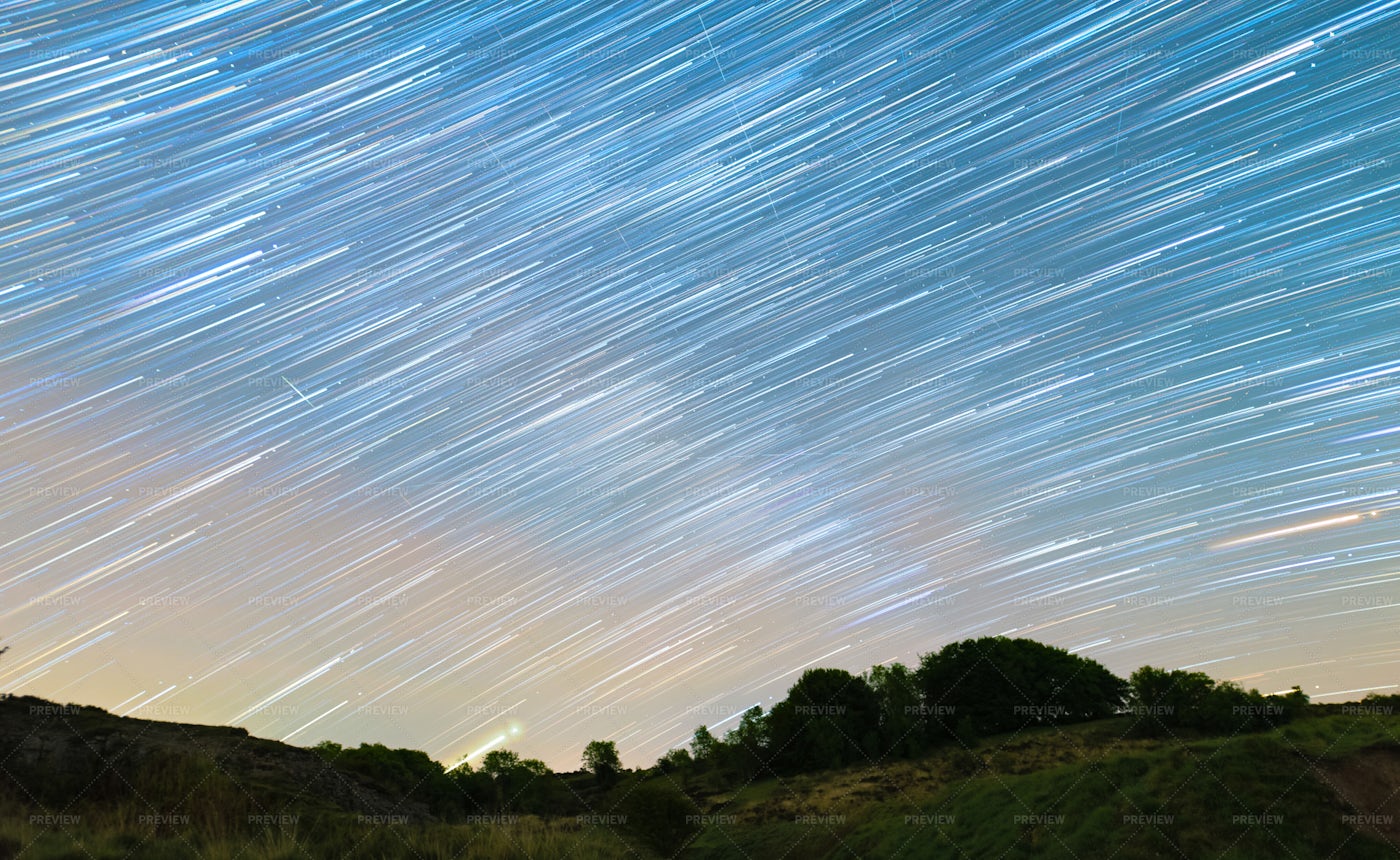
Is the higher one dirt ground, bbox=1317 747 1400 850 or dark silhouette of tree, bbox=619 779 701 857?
dark silhouette of tree, bbox=619 779 701 857

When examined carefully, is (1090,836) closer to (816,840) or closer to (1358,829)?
(1358,829)

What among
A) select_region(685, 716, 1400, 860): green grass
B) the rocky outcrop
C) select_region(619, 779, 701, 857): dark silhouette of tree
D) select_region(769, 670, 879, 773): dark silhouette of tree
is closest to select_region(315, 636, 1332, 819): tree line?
select_region(769, 670, 879, 773): dark silhouette of tree

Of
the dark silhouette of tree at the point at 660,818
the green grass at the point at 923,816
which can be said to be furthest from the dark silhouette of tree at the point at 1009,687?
the dark silhouette of tree at the point at 660,818

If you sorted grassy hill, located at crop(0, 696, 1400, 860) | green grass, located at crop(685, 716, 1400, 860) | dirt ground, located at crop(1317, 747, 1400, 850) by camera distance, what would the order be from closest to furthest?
grassy hill, located at crop(0, 696, 1400, 860) → dirt ground, located at crop(1317, 747, 1400, 850) → green grass, located at crop(685, 716, 1400, 860)

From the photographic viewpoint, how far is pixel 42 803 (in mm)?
17875

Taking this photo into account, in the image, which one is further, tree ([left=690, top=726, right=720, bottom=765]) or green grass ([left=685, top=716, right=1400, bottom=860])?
tree ([left=690, top=726, right=720, bottom=765])

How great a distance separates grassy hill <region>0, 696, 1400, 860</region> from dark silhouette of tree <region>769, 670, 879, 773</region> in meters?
8.98

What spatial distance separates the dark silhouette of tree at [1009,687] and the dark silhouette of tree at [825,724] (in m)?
4.79

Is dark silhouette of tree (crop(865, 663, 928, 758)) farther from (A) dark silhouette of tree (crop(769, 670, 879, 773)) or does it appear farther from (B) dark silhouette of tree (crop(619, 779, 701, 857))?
(B) dark silhouette of tree (crop(619, 779, 701, 857))

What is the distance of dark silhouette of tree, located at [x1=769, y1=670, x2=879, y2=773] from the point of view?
57375 mm

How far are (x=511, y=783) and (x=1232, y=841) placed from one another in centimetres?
3667

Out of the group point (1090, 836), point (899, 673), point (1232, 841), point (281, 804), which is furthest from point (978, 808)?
point (899, 673)

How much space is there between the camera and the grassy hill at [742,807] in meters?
13.7

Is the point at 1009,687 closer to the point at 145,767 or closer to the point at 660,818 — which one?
the point at 660,818
